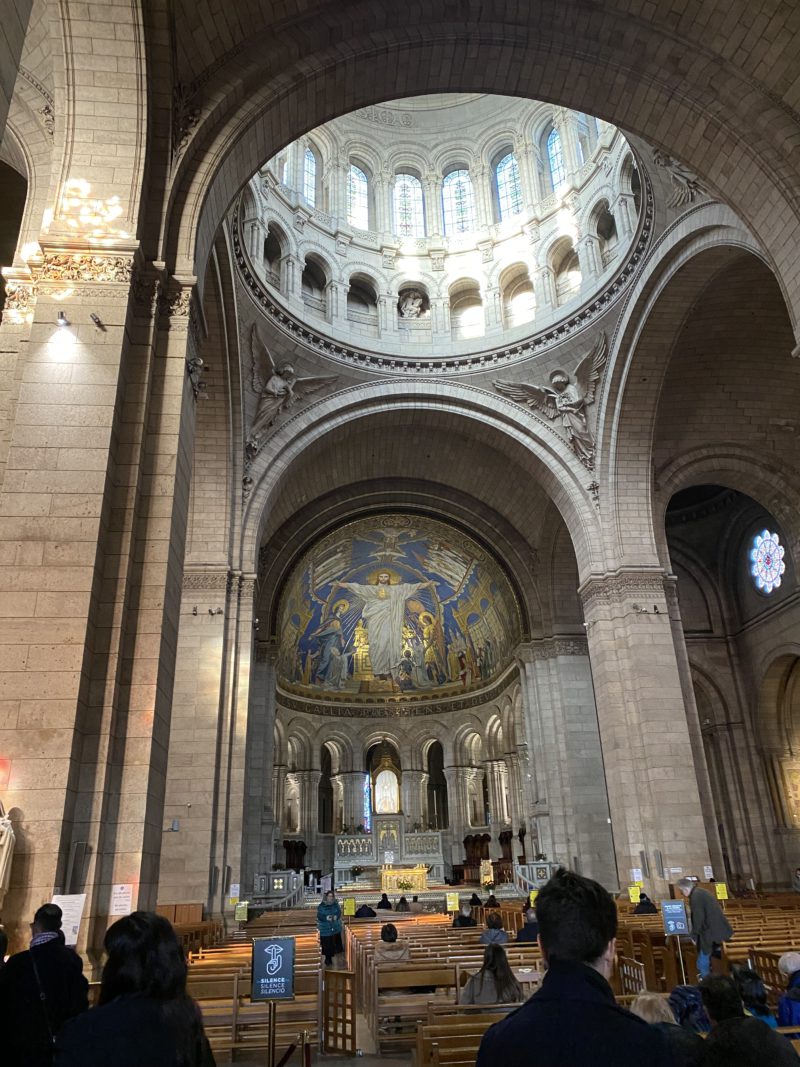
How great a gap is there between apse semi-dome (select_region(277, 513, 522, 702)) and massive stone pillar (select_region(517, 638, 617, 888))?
6.34ft

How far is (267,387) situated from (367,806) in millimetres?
22470

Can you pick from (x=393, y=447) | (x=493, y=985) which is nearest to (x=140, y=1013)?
(x=493, y=985)

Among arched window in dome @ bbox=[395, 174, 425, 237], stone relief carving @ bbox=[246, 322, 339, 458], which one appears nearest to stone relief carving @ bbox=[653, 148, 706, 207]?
stone relief carving @ bbox=[246, 322, 339, 458]

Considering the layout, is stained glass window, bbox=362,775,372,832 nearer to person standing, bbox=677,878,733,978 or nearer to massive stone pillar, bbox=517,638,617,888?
massive stone pillar, bbox=517,638,617,888

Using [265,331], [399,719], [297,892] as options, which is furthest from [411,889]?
[265,331]

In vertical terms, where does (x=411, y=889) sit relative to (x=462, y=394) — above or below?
below

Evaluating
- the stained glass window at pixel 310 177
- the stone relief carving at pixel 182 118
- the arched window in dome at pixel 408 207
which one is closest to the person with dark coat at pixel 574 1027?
the stone relief carving at pixel 182 118

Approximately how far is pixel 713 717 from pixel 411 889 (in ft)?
37.5

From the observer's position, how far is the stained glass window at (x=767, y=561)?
78.2ft

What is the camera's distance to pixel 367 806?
34562 mm

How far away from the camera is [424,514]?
85.8ft

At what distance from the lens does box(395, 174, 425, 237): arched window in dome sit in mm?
23578

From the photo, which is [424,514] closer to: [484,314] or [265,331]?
[484,314]

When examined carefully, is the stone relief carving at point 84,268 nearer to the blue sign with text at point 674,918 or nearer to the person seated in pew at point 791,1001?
the person seated in pew at point 791,1001
